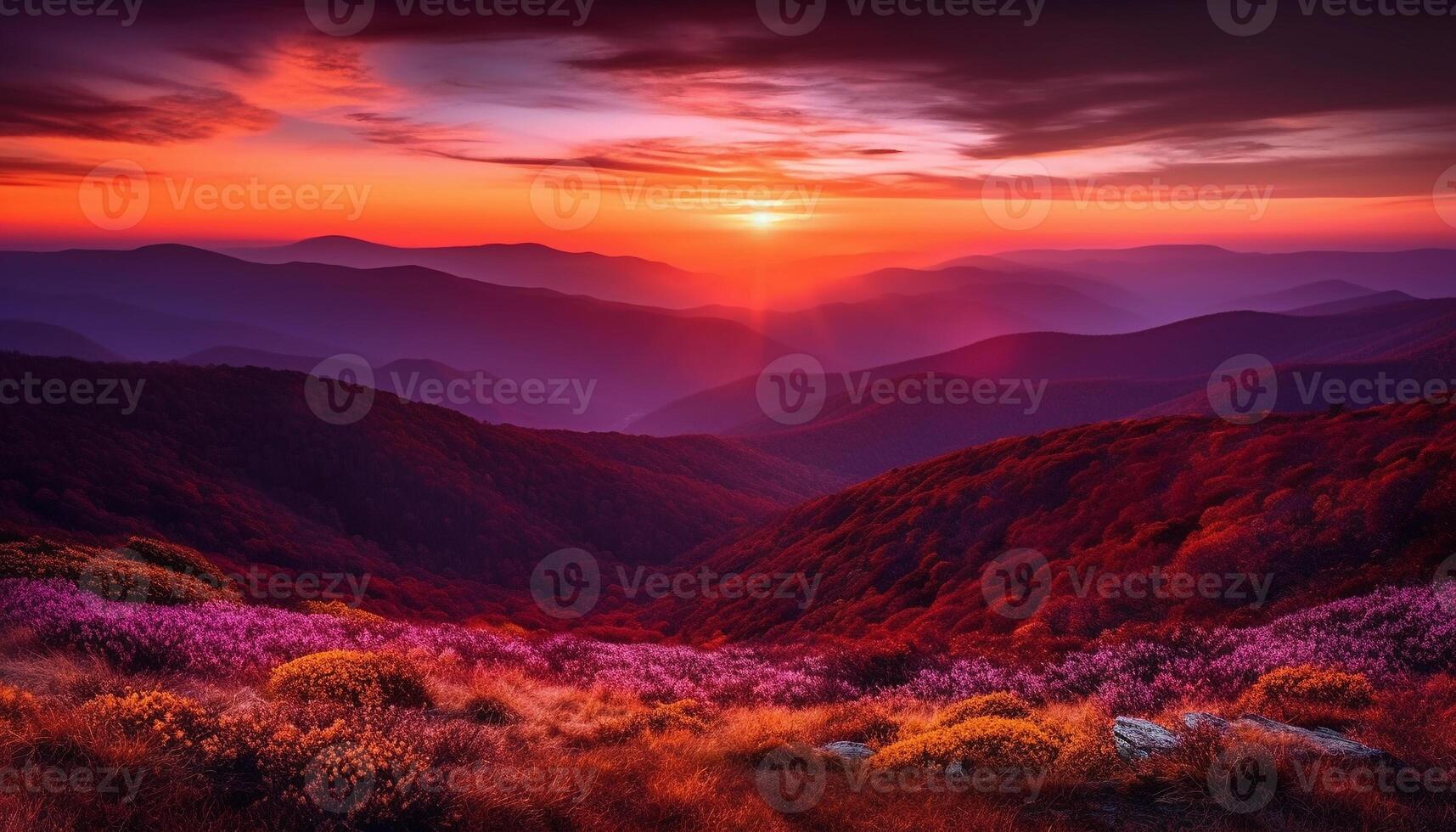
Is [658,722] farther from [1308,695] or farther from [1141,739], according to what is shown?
[1308,695]

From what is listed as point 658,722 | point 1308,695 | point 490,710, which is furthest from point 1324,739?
point 490,710

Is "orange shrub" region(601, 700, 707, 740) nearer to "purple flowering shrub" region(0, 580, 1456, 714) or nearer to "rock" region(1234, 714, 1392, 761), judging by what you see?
"purple flowering shrub" region(0, 580, 1456, 714)

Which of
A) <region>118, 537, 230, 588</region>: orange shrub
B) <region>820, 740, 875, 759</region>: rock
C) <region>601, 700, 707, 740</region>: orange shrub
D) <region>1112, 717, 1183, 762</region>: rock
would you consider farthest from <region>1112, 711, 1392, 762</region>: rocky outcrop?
<region>118, 537, 230, 588</region>: orange shrub

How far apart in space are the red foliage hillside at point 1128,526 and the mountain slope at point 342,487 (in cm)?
2414

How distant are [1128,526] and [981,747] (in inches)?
974

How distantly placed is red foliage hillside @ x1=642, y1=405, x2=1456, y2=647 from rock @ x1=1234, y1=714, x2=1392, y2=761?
28.4 feet

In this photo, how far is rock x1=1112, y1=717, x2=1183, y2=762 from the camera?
26.0ft

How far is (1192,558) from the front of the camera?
21.9 metres

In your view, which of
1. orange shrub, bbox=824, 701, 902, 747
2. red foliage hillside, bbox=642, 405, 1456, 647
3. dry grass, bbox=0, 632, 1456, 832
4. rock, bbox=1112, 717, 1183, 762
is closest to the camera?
dry grass, bbox=0, 632, 1456, 832

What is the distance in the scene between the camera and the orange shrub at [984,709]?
10.1 metres

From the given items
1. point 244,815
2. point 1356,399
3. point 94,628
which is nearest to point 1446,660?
point 244,815

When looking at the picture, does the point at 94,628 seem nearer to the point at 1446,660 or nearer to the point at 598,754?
the point at 598,754

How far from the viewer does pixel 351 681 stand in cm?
972

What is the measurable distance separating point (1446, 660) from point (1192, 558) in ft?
39.3
